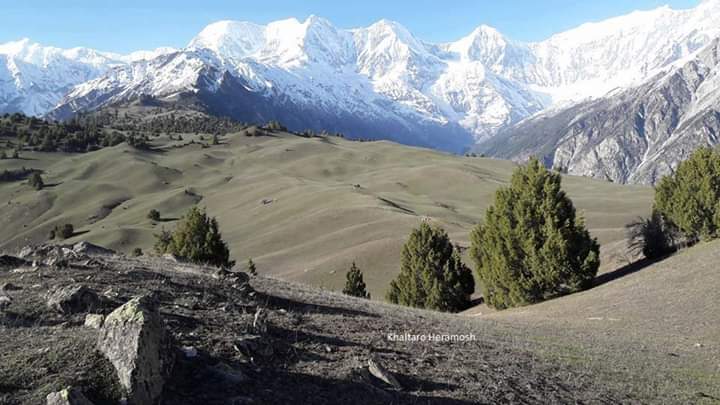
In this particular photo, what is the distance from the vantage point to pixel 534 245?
29.2 m

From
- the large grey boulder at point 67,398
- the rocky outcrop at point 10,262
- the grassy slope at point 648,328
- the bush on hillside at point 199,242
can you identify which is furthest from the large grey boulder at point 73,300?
the bush on hillside at point 199,242

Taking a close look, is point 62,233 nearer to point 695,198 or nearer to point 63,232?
point 63,232

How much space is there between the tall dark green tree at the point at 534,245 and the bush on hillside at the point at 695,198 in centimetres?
572

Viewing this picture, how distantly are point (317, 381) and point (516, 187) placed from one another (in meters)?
24.6

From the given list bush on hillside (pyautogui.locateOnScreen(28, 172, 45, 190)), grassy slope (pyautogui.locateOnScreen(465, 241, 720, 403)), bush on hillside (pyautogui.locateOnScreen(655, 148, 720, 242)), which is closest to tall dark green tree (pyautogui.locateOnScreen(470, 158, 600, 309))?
grassy slope (pyautogui.locateOnScreen(465, 241, 720, 403))

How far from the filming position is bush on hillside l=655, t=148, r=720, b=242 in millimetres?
29766

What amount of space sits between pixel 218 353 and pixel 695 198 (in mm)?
30281

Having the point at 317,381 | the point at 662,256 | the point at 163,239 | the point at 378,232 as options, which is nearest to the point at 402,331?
the point at 317,381

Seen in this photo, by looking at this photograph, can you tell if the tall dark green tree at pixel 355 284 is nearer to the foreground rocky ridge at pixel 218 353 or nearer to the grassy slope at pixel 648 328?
the grassy slope at pixel 648 328

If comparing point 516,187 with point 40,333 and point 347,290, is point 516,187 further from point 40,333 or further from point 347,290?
point 40,333

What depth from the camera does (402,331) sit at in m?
13.0

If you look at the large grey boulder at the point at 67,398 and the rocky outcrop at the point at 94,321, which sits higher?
the rocky outcrop at the point at 94,321

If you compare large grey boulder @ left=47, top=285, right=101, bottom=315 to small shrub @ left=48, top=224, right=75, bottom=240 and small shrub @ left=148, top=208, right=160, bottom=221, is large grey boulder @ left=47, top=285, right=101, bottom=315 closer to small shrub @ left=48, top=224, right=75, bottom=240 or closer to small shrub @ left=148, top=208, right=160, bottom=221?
small shrub @ left=48, top=224, right=75, bottom=240

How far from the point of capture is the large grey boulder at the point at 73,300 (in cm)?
927
